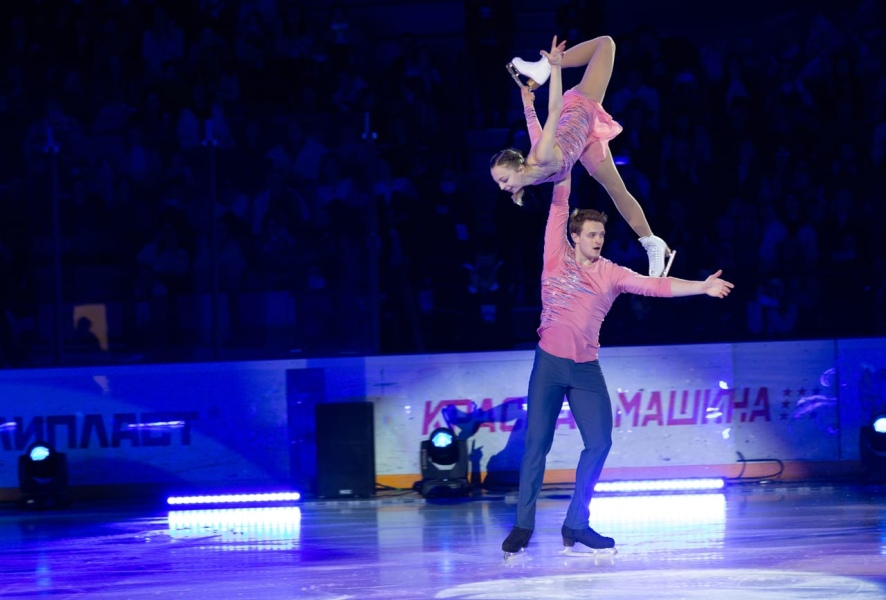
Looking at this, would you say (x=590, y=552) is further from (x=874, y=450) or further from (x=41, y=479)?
(x=41, y=479)

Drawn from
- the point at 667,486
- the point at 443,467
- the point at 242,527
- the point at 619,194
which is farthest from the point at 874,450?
the point at 242,527

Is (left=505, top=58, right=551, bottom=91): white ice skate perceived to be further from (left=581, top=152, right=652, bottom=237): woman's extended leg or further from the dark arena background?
the dark arena background

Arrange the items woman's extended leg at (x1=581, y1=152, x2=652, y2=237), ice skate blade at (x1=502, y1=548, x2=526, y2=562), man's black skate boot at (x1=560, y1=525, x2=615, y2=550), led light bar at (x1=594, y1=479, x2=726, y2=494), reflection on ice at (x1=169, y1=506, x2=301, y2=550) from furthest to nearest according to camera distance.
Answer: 1. led light bar at (x1=594, y1=479, x2=726, y2=494)
2. reflection on ice at (x1=169, y1=506, x2=301, y2=550)
3. woman's extended leg at (x1=581, y1=152, x2=652, y2=237)
4. man's black skate boot at (x1=560, y1=525, x2=615, y2=550)
5. ice skate blade at (x1=502, y1=548, x2=526, y2=562)

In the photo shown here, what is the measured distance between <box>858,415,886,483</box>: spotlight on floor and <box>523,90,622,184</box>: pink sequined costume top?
142 inches

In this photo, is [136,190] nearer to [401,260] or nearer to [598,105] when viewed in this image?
[401,260]

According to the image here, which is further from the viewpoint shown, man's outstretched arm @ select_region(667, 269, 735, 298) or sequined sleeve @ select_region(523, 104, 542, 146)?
sequined sleeve @ select_region(523, 104, 542, 146)

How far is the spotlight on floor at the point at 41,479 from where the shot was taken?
29.4 feet

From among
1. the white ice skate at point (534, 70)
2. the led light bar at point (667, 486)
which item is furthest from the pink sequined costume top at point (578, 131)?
the led light bar at point (667, 486)

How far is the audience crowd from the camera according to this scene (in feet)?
29.9

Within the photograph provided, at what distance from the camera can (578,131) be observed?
6137mm

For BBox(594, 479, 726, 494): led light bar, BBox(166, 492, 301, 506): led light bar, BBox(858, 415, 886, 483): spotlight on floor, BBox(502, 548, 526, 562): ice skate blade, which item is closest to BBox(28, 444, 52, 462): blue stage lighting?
BBox(166, 492, 301, 506): led light bar

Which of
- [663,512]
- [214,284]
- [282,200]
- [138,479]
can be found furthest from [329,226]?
[663,512]

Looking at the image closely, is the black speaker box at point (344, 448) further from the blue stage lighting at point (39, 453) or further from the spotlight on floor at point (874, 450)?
the spotlight on floor at point (874, 450)

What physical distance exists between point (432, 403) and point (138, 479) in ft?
7.63
